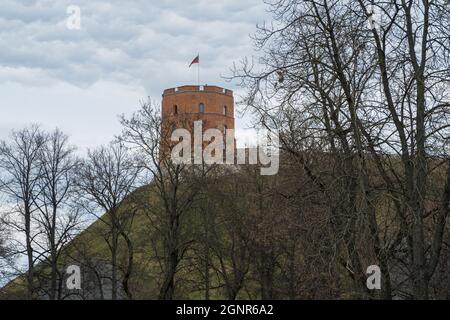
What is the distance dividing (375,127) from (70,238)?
23017 mm

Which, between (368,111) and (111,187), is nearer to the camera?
(368,111)

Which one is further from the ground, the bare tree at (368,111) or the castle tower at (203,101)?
the castle tower at (203,101)

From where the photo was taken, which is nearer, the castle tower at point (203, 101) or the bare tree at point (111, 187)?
the bare tree at point (111, 187)

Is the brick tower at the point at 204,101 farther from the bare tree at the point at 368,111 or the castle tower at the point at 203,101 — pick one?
the bare tree at the point at 368,111

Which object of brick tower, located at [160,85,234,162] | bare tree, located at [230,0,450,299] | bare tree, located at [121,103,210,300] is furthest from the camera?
brick tower, located at [160,85,234,162]

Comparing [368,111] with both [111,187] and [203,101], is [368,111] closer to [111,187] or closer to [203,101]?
[111,187]

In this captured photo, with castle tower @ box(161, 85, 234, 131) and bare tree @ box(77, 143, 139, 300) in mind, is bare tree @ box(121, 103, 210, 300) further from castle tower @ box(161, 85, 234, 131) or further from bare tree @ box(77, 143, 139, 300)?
castle tower @ box(161, 85, 234, 131)

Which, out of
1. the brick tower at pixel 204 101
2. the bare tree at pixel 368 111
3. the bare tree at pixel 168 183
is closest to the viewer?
the bare tree at pixel 368 111

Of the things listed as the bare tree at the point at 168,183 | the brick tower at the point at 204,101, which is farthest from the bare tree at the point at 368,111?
the brick tower at the point at 204,101

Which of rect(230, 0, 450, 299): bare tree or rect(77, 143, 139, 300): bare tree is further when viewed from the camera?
rect(77, 143, 139, 300): bare tree

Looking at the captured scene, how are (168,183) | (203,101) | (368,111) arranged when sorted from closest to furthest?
(368,111)
(168,183)
(203,101)

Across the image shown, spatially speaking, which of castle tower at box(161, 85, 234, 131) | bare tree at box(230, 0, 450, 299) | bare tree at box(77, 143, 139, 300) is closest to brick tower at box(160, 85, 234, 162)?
castle tower at box(161, 85, 234, 131)

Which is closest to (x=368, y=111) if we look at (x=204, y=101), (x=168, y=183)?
(x=168, y=183)
